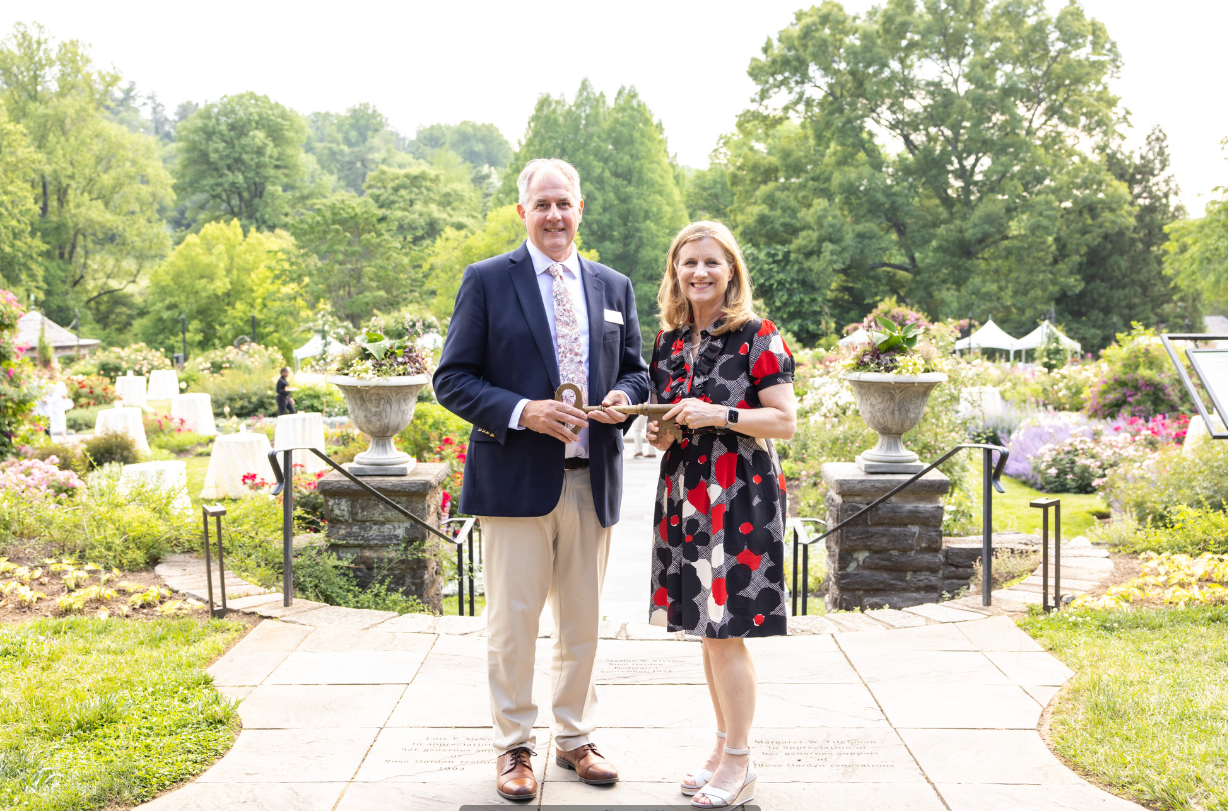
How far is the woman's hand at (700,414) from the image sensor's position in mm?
2426

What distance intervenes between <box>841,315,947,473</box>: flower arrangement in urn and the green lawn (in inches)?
74.9

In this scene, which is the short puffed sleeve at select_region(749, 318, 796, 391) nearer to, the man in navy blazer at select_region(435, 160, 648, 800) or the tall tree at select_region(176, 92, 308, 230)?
the man in navy blazer at select_region(435, 160, 648, 800)

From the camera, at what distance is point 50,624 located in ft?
14.0

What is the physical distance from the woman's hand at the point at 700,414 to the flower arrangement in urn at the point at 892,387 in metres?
3.29

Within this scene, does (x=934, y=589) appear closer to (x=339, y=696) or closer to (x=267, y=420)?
(x=339, y=696)

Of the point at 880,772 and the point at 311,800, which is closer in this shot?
the point at 311,800

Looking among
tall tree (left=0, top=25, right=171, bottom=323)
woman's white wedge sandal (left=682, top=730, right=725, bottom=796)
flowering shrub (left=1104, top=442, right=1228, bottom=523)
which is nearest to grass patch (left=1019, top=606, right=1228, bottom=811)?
woman's white wedge sandal (left=682, top=730, right=725, bottom=796)

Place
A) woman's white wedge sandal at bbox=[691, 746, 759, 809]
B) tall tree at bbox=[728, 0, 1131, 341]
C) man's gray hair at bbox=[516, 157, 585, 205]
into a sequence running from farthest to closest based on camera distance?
tall tree at bbox=[728, 0, 1131, 341] → man's gray hair at bbox=[516, 157, 585, 205] → woman's white wedge sandal at bbox=[691, 746, 759, 809]

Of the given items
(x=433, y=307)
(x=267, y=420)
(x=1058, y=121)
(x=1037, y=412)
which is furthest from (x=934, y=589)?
(x=1058, y=121)

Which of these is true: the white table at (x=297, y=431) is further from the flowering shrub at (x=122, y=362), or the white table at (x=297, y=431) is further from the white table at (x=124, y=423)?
the flowering shrub at (x=122, y=362)

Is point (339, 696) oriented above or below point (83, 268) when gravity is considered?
below

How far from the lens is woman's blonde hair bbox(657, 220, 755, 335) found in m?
2.55

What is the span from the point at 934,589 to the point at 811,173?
28338mm

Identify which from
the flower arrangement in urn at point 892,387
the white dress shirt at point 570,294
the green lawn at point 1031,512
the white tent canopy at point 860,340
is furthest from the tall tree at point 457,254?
the white dress shirt at point 570,294
